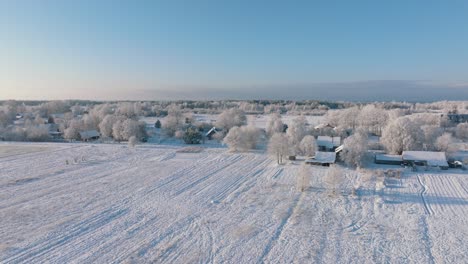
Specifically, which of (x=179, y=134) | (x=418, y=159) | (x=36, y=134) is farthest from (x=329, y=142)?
(x=36, y=134)

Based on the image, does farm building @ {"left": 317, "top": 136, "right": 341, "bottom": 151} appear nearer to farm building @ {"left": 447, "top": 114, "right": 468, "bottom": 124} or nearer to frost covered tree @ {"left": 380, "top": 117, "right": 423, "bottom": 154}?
frost covered tree @ {"left": 380, "top": 117, "right": 423, "bottom": 154}

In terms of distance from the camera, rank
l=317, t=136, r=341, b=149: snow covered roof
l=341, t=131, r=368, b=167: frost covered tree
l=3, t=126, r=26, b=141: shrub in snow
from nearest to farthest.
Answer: l=341, t=131, r=368, b=167: frost covered tree < l=317, t=136, r=341, b=149: snow covered roof < l=3, t=126, r=26, b=141: shrub in snow

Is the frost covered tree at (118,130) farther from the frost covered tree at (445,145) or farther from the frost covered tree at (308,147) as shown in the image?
the frost covered tree at (445,145)

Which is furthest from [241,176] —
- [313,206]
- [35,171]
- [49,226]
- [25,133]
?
[25,133]

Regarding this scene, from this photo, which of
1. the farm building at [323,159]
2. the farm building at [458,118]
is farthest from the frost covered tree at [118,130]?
the farm building at [458,118]

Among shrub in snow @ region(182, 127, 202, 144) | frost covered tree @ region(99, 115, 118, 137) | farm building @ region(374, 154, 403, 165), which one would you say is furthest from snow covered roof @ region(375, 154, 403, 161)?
frost covered tree @ region(99, 115, 118, 137)

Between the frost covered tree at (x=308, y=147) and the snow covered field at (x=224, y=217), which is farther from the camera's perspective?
the frost covered tree at (x=308, y=147)

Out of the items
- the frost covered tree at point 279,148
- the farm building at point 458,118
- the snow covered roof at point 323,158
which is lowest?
the farm building at point 458,118
